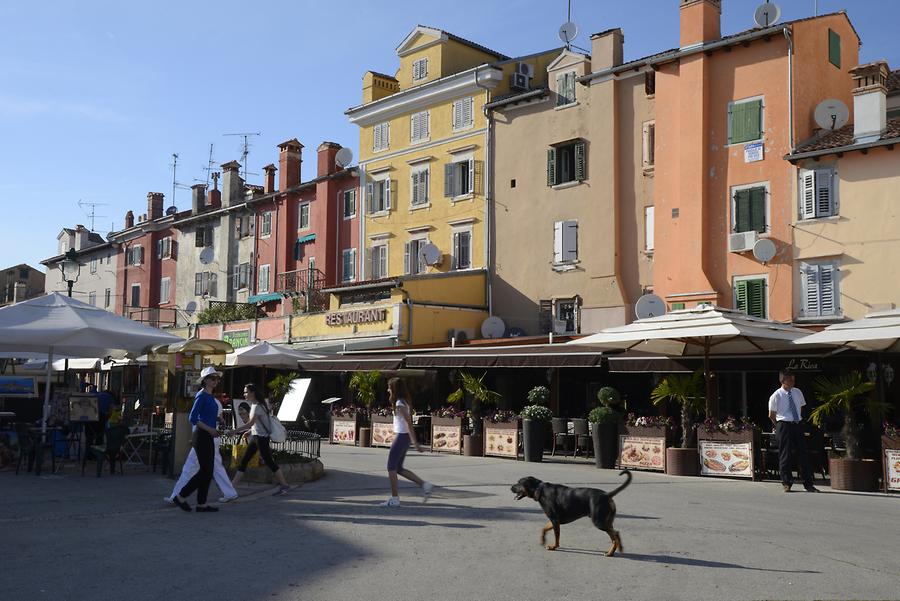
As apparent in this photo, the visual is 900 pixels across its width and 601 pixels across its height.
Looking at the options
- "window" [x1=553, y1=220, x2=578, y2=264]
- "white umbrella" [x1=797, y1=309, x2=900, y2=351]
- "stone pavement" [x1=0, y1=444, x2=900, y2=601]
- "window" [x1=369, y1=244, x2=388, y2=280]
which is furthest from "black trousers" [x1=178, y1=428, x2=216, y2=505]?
"window" [x1=369, y1=244, x2=388, y2=280]

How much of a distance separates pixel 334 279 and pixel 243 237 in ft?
24.7

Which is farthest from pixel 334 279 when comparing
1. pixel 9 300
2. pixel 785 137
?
pixel 9 300

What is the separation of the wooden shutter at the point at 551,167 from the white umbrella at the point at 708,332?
538 inches

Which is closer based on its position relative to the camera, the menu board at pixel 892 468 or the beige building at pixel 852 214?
the menu board at pixel 892 468

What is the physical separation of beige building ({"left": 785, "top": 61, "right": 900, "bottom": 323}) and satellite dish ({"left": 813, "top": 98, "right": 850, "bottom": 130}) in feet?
0.87

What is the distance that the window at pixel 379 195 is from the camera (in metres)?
35.9

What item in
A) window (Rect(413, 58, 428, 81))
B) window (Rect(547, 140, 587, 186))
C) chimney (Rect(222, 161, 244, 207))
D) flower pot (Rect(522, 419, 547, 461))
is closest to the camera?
flower pot (Rect(522, 419, 547, 461))

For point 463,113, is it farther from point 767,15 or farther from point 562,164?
point 767,15

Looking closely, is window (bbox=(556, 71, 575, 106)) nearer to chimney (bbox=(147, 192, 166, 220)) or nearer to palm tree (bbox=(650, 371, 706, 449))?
palm tree (bbox=(650, 371, 706, 449))

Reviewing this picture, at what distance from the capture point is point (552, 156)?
98.9 ft

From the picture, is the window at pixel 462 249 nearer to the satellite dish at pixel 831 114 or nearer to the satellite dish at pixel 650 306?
the satellite dish at pixel 650 306

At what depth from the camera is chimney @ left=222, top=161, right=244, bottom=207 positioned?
45.1 m

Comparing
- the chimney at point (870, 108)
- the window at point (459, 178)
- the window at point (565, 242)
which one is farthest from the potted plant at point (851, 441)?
the window at point (459, 178)

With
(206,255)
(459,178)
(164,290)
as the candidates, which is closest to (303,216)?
(206,255)
